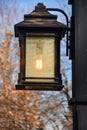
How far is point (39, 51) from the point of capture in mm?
3971

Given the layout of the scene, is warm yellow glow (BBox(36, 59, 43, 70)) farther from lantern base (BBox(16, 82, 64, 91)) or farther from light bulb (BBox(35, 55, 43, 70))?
lantern base (BBox(16, 82, 64, 91))

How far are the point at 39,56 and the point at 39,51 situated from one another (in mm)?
40

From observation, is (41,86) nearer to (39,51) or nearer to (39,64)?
(39,64)

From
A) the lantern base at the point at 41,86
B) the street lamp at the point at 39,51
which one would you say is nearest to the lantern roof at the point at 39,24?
the street lamp at the point at 39,51

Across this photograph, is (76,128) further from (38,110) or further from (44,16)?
(38,110)

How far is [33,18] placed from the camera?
13.0 feet

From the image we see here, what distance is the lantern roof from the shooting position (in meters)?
3.83

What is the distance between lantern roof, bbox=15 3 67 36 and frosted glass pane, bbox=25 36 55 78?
8 cm

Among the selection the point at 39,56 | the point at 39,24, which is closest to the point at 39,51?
the point at 39,56

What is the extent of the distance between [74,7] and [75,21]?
0.32 feet

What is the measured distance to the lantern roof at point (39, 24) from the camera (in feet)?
12.6

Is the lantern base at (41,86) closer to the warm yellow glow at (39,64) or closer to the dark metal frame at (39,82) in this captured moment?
the dark metal frame at (39,82)

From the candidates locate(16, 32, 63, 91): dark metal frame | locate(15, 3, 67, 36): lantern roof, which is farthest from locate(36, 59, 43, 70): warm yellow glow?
locate(15, 3, 67, 36): lantern roof

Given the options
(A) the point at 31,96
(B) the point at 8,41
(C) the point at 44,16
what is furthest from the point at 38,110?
(C) the point at 44,16
